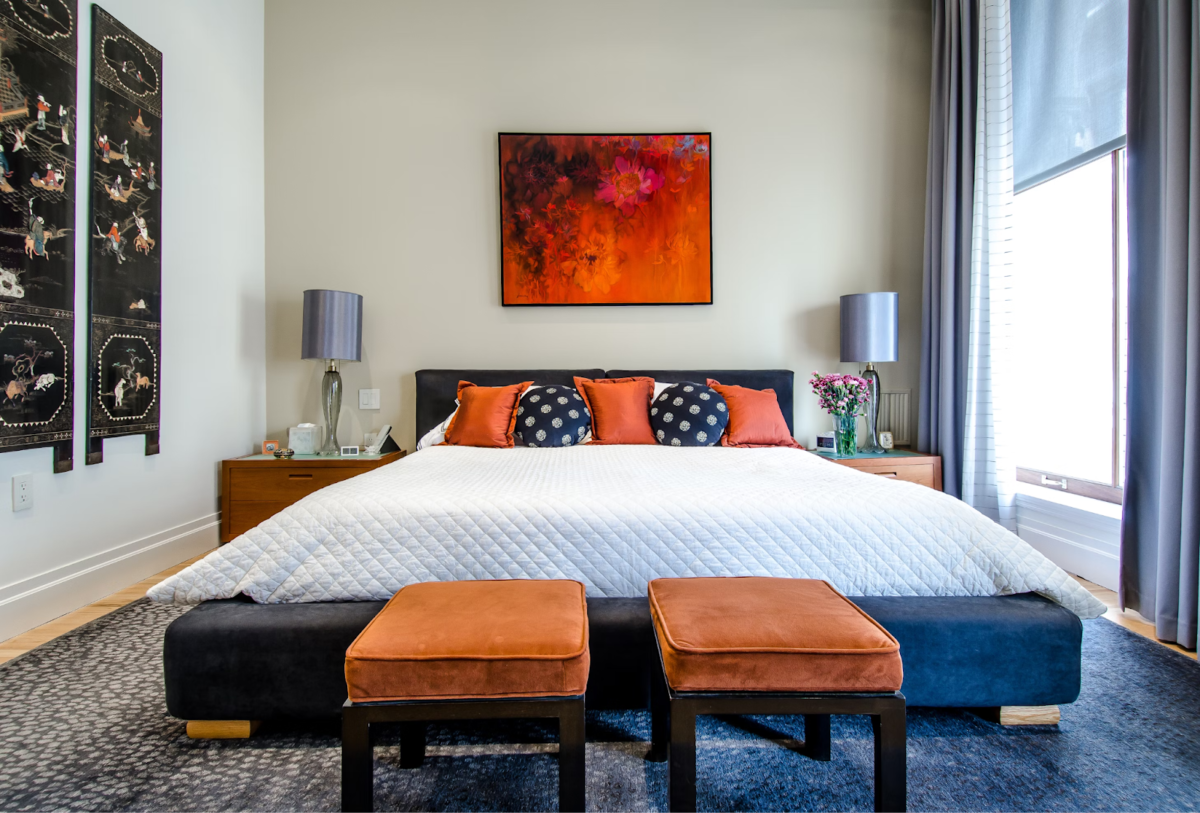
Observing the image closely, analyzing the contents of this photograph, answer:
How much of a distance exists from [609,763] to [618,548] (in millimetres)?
478

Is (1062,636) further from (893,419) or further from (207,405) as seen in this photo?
(207,405)

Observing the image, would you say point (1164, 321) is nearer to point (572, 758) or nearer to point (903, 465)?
point (903, 465)

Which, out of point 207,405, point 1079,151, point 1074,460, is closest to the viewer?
point 1079,151

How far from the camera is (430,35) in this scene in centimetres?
338

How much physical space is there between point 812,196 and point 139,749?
12.5 feet

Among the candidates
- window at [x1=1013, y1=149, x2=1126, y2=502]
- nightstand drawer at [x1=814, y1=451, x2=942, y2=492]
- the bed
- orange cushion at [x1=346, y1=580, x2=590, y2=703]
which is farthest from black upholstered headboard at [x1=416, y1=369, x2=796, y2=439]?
orange cushion at [x1=346, y1=580, x2=590, y2=703]

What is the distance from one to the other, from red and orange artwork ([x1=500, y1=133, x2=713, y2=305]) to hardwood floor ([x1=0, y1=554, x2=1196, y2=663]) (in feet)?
7.36

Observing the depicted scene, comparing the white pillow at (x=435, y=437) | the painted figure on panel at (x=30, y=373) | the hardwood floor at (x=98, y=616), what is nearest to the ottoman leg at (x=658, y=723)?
the hardwood floor at (x=98, y=616)

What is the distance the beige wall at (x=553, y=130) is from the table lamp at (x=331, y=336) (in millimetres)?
201

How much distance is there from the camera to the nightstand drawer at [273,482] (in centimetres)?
292

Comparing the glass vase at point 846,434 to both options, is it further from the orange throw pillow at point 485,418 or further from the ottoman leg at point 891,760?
the ottoman leg at point 891,760

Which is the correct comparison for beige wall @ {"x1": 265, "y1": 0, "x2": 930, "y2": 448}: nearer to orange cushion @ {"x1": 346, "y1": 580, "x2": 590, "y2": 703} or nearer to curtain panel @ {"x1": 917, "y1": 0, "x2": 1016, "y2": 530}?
curtain panel @ {"x1": 917, "y1": 0, "x2": 1016, "y2": 530}

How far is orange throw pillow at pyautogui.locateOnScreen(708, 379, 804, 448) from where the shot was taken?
2.82 metres

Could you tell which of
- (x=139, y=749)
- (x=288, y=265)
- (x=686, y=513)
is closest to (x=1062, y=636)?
(x=686, y=513)
